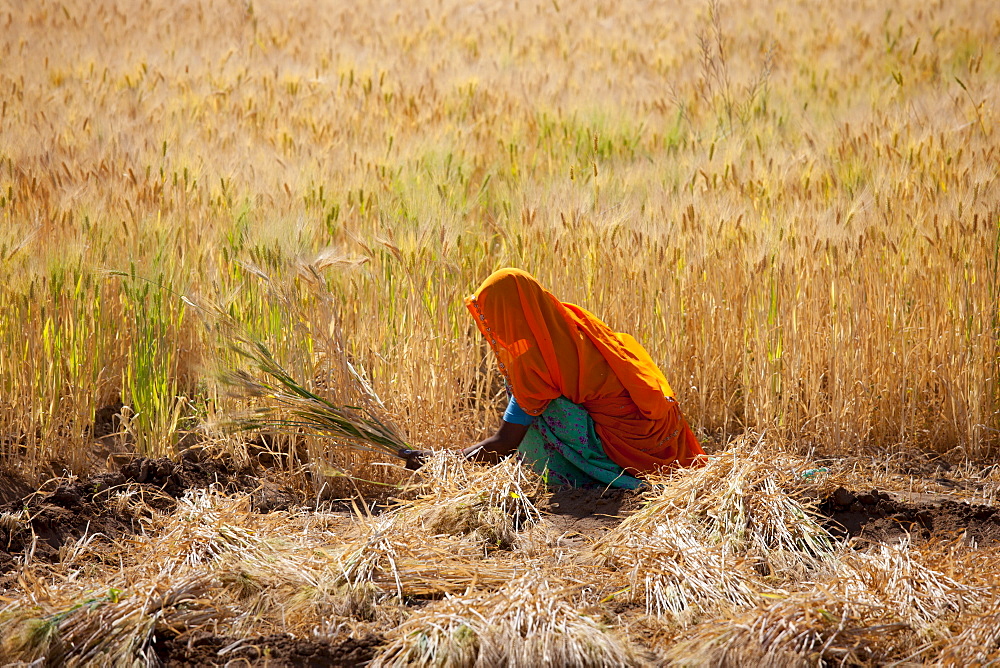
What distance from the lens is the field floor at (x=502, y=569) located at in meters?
1.98

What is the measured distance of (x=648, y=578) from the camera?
2.27 m

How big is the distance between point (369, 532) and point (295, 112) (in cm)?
462

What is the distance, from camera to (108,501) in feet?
8.98

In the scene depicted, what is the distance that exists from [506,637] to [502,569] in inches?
17.0

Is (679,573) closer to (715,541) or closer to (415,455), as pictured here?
(715,541)

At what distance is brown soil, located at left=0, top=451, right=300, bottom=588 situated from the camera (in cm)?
257

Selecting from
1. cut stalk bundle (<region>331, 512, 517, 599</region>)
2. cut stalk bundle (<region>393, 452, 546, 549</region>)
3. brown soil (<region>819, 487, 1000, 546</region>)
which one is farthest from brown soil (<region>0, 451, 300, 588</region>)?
brown soil (<region>819, 487, 1000, 546</region>)

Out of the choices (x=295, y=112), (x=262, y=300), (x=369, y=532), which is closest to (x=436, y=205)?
(x=262, y=300)

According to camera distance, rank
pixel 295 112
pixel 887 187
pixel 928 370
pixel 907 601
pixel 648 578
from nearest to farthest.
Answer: pixel 907 601 → pixel 648 578 → pixel 928 370 → pixel 887 187 → pixel 295 112

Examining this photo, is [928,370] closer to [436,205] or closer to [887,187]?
[887,187]

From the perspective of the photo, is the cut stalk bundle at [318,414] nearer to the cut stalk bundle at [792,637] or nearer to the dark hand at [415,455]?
the dark hand at [415,455]

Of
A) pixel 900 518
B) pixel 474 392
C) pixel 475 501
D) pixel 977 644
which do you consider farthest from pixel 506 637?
pixel 474 392

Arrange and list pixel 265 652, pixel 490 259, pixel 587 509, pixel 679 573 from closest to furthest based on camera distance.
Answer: pixel 265 652
pixel 679 573
pixel 587 509
pixel 490 259

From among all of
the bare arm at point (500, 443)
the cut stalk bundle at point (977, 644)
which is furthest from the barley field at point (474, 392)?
the bare arm at point (500, 443)
